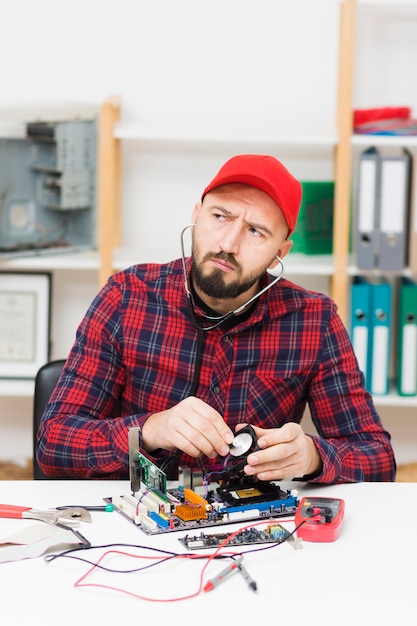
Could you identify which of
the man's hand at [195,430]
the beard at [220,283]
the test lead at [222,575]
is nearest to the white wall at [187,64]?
the beard at [220,283]

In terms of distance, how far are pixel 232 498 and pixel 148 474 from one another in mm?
145

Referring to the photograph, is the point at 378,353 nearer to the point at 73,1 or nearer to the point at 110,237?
the point at 110,237

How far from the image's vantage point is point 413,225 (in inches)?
107

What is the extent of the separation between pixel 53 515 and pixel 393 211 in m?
1.71

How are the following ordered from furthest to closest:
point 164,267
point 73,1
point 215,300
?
point 73,1 < point 164,267 < point 215,300

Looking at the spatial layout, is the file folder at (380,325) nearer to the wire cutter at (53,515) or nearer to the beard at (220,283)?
the beard at (220,283)

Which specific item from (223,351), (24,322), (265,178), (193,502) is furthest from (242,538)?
(24,322)

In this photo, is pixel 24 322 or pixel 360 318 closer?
pixel 360 318

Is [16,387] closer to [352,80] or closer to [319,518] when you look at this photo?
[352,80]

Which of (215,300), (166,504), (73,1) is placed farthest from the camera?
(73,1)

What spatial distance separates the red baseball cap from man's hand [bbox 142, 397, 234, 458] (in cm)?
48

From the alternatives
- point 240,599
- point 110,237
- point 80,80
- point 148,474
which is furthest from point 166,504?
point 80,80

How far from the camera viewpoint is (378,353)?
9.17 feet

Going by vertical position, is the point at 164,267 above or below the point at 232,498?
above
